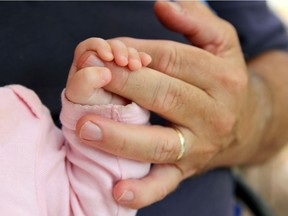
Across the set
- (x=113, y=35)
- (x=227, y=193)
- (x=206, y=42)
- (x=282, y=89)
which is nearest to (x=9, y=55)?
(x=113, y=35)

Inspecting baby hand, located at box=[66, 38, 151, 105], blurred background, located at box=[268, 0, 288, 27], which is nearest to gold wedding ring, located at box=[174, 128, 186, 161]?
baby hand, located at box=[66, 38, 151, 105]

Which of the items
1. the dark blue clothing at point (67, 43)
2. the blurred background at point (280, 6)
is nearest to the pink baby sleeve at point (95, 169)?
the dark blue clothing at point (67, 43)

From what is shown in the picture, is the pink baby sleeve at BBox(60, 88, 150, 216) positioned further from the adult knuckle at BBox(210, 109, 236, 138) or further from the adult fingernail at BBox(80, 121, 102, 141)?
the adult knuckle at BBox(210, 109, 236, 138)

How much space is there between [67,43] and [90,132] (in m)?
A: 0.20

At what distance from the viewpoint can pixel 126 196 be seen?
1.39 feet

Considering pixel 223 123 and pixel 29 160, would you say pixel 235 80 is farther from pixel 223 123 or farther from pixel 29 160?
pixel 29 160

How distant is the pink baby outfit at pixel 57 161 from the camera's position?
0.39m

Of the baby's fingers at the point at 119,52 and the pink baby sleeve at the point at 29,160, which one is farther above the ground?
the baby's fingers at the point at 119,52

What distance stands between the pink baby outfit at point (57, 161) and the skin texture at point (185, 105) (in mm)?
12

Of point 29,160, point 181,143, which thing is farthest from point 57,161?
point 181,143

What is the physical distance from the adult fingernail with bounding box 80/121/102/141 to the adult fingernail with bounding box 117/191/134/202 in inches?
2.4

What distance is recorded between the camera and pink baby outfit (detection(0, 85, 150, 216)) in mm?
388

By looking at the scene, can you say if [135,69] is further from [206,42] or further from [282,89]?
[282,89]

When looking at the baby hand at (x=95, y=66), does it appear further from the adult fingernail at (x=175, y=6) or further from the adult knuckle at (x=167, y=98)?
the adult fingernail at (x=175, y=6)
